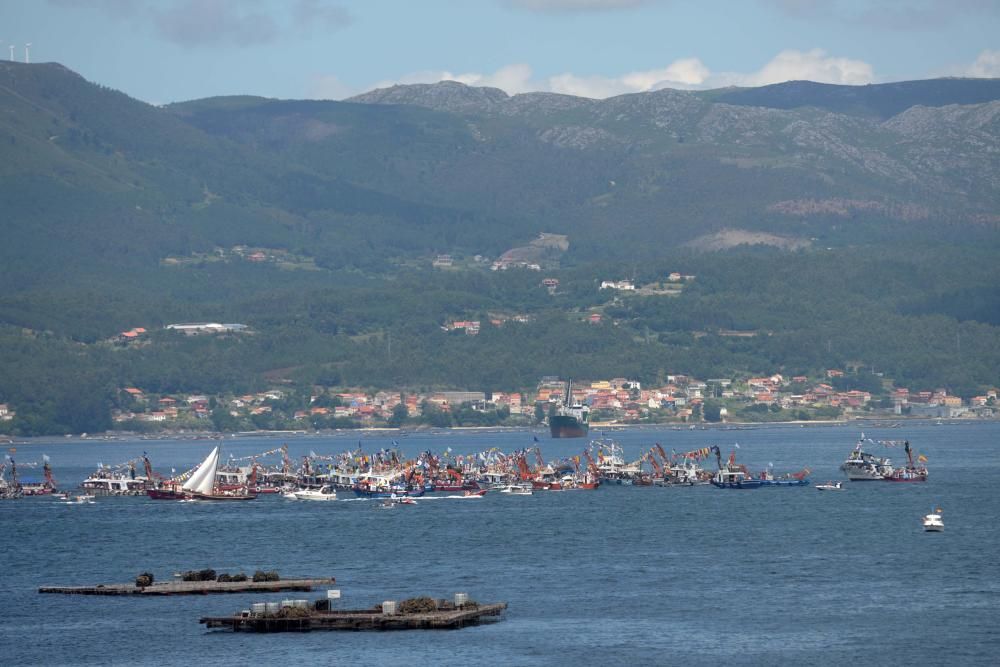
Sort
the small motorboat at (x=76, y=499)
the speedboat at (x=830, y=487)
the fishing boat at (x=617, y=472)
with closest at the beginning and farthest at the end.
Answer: the speedboat at (x=830, y=487), the small motorboat at (x=76, y=499), the fishing boat at (x=617, y=472)

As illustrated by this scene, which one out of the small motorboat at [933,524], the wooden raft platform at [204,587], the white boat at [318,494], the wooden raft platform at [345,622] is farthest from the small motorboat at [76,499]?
the wooden raft platform at [345,622]

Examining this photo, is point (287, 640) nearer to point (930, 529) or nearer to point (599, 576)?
point (599, 576)

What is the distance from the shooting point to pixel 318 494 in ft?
493

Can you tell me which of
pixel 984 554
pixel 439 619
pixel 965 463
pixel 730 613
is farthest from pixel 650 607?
pixel 965 463

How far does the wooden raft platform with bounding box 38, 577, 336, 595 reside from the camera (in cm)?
8525

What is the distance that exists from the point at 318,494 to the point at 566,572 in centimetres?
6037

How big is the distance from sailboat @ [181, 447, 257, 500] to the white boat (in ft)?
11.7

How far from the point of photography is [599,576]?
90500 mm

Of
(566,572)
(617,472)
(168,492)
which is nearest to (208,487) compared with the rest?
(168,492)

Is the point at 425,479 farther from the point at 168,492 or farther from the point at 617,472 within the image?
the point at 168,492

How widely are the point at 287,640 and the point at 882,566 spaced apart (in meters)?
31.8

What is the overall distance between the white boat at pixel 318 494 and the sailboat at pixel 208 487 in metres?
3.57

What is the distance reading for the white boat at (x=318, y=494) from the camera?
150m

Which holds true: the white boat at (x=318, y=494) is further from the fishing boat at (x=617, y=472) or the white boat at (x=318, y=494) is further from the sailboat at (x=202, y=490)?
the fishing boat at (x=617, y=472)
